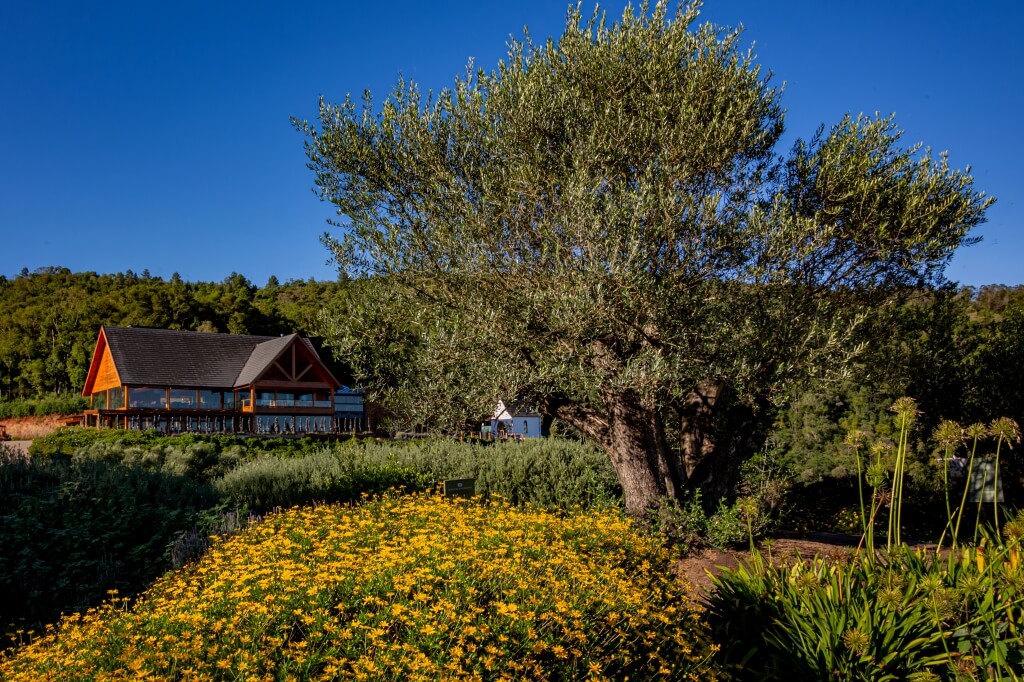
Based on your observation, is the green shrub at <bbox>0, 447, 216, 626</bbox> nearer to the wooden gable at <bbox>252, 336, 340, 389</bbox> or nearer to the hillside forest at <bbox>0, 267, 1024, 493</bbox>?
the hillside forest at <bbox>0, 267, 1024, 493</bbox>

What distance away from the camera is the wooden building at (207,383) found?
3938 cm

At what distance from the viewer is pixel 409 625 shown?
4.59m

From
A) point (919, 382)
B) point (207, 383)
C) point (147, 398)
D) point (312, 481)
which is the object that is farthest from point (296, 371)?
point (919, 382)

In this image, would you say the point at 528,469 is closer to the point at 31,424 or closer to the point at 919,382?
the point at 919,382

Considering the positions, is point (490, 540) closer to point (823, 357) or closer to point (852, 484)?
point (823, 357)

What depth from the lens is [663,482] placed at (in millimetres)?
11758

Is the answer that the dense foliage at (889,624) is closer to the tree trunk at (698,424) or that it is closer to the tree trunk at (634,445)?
the tree trunk at (634,445)

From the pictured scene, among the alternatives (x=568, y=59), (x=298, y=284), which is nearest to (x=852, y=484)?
(x=568, y=59)

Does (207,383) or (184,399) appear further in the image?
(184,399)

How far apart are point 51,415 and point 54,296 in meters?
23.2

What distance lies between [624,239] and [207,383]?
37743 mm

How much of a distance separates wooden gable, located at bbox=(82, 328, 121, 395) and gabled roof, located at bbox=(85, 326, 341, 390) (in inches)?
6.2

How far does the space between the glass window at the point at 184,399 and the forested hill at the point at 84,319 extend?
1456 cm

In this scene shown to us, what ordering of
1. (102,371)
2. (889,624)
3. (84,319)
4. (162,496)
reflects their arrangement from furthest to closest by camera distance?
(84,319), (102,371), (162,496), (889,624)
